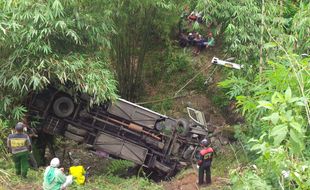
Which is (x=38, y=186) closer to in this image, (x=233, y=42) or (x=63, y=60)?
(x=63, y=60)

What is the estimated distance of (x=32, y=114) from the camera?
29.4 feet

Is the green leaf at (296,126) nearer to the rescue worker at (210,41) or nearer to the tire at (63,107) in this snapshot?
the tire at (63,107)

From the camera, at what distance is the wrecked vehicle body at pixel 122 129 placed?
9.05m

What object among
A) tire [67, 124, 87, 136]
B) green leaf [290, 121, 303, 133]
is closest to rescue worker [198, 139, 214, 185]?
tire [67, 124, 87, 136]

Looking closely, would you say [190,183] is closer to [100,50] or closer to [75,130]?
[75,130]

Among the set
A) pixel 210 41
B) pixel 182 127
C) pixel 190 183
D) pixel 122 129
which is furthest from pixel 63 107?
pixel 210 41

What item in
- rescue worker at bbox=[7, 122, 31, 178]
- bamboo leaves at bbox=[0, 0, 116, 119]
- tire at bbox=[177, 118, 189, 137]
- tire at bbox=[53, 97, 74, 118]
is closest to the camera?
rescue worker at bbox=[7, 122, 31, 178]

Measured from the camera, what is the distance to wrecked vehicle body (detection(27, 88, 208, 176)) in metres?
9.05

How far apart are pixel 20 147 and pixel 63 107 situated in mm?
2119

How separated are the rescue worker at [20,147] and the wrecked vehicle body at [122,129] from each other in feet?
5.78

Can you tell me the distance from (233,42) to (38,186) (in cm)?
497

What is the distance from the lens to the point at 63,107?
9.13 meters

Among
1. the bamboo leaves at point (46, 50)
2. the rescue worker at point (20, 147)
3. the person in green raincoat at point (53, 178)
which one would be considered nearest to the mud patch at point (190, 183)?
the bamboo leaves at point (46, 50)

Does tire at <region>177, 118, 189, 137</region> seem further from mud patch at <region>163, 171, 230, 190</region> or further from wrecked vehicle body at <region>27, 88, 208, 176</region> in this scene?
mud patch at <region>163, 171, 230, 190</region>
